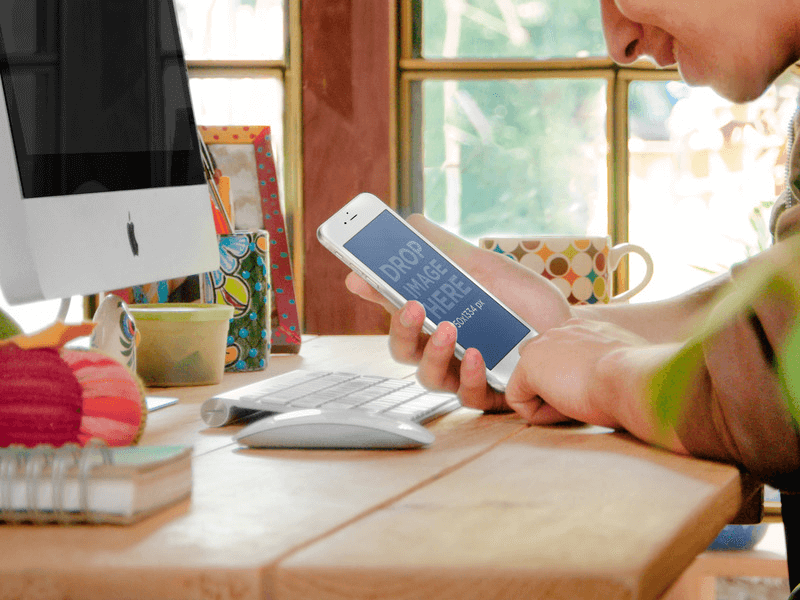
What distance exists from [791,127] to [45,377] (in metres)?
0.71

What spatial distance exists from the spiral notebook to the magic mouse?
0.46 ft

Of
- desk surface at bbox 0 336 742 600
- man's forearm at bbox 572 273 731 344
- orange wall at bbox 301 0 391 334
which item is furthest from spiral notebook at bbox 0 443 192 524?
orange wall at bbox 301 0 391 334

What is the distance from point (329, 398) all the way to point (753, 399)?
11.8 inches

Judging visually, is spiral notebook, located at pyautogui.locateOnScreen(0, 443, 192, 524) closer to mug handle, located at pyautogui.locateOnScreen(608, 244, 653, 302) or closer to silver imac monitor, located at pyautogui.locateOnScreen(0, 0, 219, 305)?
silver imac monitor, located at pyautogui.locateOnScreen(0, 0, 219, 305)

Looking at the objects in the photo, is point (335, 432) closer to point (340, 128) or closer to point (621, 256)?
point (621, 256)

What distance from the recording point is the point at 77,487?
0.33 meters

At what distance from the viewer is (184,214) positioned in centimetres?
83

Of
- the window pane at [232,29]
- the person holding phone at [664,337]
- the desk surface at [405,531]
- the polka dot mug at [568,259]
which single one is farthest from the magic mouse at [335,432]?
the window pane at [232,29]

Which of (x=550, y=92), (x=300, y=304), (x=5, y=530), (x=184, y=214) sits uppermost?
(x=550, y=92)

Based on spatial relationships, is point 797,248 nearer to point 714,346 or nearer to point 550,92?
point 714,346

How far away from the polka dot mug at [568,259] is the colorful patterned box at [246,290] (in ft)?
0.96

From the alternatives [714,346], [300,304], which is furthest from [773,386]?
[300,304]

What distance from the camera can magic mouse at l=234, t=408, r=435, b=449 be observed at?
0.47 metres

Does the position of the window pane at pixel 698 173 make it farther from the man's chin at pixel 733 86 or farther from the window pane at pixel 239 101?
the man's chin at pixel 733 86
